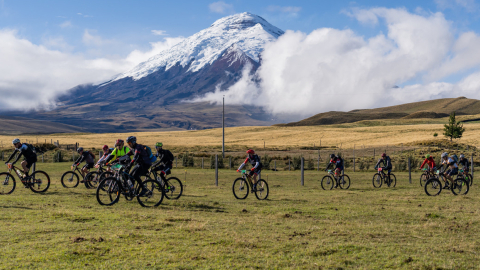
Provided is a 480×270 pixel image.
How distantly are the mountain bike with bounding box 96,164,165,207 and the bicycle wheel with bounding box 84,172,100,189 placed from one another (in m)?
4.93

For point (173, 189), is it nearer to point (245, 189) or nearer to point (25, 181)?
point (245, 189)

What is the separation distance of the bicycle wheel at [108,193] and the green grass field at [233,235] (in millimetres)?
305

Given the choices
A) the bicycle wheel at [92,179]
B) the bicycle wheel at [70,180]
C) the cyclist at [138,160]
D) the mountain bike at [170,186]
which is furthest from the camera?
the bicycle wheel at [70,180]

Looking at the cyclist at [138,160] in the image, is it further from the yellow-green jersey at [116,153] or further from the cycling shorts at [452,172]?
the cycling shorts at [452,172]

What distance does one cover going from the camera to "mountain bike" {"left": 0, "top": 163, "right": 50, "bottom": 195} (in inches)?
608

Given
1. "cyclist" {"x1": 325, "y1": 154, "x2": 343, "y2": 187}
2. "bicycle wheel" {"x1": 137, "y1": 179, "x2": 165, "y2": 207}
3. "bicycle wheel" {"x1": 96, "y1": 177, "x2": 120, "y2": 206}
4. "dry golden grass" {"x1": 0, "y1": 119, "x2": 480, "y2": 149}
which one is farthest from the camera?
"dry golden grass" {"x1": 0, "y1": 119, "x2": 480, "y2": 149}

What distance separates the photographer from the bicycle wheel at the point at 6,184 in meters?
15.4

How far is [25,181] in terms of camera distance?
52.1 ft

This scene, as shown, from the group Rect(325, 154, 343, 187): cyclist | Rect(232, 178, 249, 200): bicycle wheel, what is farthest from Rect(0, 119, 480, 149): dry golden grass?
Rect(232, 178, 249, 200): bicycle wheel

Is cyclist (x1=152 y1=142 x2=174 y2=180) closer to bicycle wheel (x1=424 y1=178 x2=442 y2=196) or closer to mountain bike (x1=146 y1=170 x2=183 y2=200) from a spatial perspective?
mountain bike (x1=146 y1=170 x2=183 y2=200)

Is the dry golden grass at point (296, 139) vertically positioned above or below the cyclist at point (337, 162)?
above

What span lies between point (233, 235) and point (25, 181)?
10.8m

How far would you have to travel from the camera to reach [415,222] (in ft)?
36.7

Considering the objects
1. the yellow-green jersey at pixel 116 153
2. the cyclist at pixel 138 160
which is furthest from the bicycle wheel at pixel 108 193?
the yellow-green jersey at pixel 116 153
